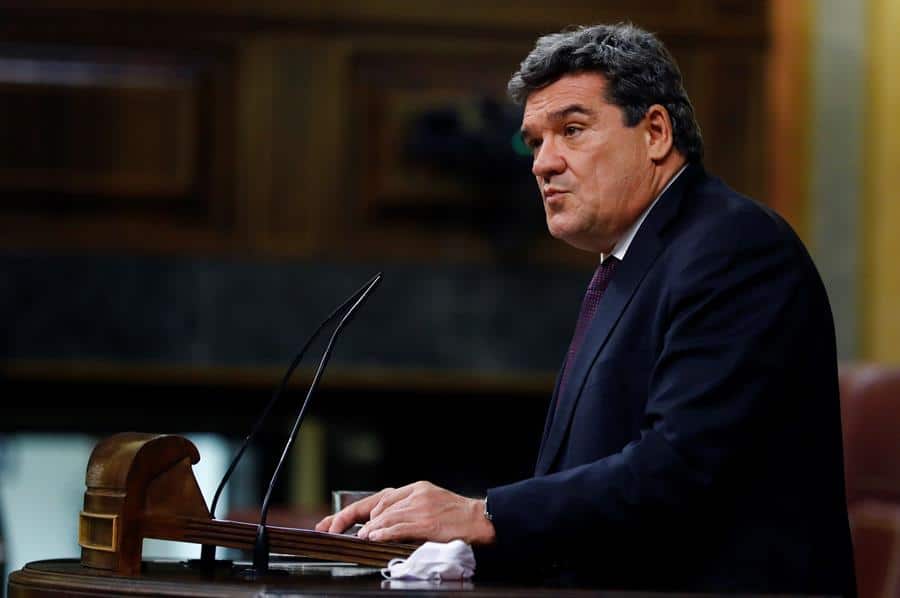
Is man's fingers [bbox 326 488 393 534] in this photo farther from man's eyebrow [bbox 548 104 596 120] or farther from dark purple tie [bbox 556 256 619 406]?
man's eyebrow [bbox 548 104 596 120]

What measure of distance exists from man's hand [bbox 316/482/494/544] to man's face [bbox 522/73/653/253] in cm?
48

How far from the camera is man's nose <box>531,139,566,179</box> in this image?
2.00 metres

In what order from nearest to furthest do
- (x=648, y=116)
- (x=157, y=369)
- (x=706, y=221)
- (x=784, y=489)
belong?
(x=784, y=489) → (x=706, y=221) → (x=648, y=116) → (x=157, y=369)

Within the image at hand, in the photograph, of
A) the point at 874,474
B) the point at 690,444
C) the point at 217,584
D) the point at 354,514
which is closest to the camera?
the point at 217,584

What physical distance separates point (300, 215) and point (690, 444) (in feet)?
10.5

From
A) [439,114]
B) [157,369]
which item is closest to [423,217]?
[439,114]

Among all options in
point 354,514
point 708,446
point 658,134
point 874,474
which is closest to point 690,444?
point 708,446

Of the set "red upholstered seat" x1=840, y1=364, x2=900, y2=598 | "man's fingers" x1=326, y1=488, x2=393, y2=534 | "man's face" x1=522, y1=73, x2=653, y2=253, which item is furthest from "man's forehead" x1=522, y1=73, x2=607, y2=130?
"red upholstered seat" x1=840, y1=364, x2=900, y2=598

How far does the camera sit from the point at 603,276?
2025 millimetres

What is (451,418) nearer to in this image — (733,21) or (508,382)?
(508,382)

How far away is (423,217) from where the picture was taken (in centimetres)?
474

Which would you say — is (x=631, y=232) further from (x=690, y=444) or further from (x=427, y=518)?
(x=427, y=518)

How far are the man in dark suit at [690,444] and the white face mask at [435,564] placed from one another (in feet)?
0.14

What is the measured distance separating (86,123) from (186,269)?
0.57 meters
